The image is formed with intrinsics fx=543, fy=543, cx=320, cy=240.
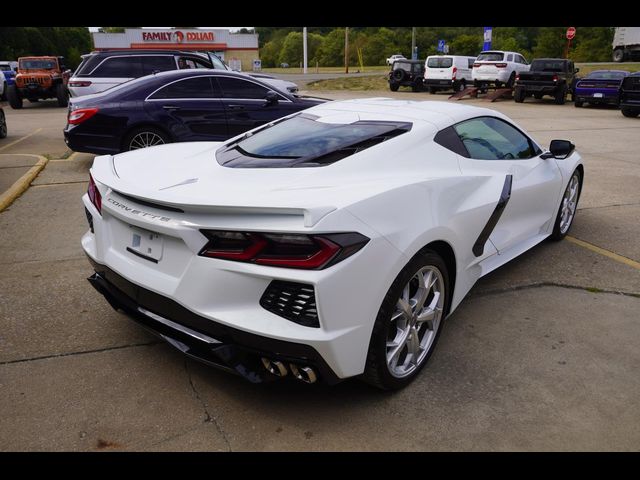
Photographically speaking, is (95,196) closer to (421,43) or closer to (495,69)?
(495,69)

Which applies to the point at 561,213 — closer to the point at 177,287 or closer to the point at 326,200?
the point at 326,200

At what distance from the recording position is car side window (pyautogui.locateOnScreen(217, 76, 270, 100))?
27.8ft

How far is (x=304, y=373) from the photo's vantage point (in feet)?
7.68

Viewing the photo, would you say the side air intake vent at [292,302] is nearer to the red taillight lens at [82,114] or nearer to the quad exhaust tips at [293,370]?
the quad exhaust tips at [293,370]

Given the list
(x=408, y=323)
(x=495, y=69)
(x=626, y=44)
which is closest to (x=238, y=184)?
(x=408, y=323)

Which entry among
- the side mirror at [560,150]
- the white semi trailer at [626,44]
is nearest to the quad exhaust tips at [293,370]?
the side mirror at [560,150]

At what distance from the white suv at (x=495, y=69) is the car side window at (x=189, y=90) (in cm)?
1935

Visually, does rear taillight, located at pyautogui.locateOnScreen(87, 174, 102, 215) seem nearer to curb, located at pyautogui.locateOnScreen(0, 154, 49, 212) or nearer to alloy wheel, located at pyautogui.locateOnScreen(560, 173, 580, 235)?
curb, located at pyautogui.locateOnScreen(0, 154, 49, 212)

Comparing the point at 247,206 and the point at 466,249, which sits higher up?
the point at 247,206

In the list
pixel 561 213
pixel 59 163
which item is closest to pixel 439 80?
pixel 59 163

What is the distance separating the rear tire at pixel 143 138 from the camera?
7.82m

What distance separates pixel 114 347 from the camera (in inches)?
126

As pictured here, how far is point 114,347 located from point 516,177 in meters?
2.89
